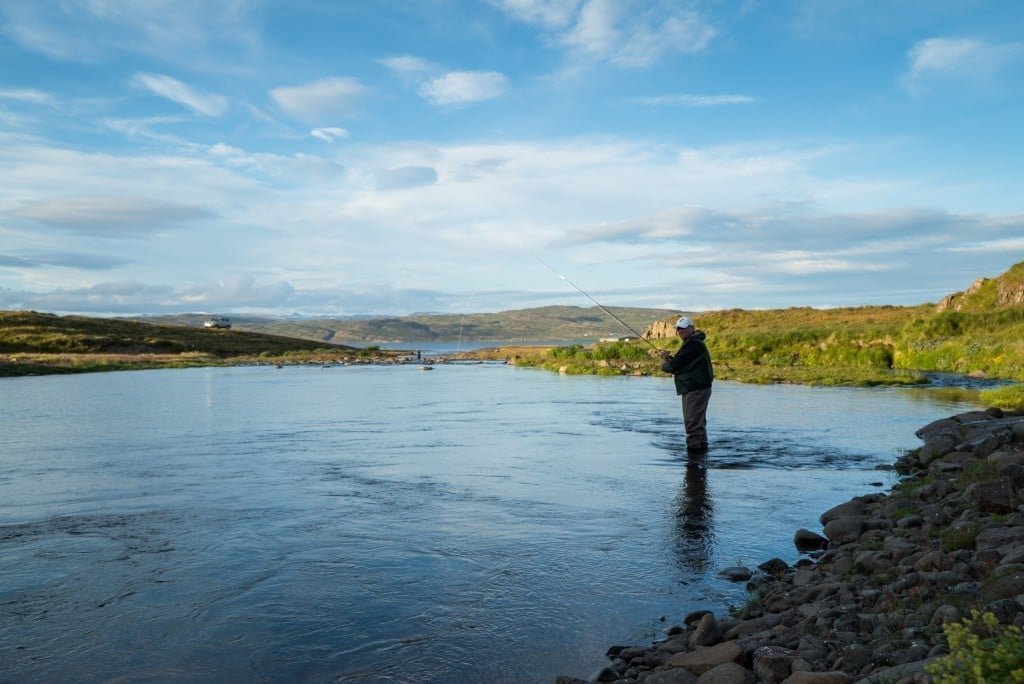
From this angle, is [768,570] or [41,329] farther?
[41,329]

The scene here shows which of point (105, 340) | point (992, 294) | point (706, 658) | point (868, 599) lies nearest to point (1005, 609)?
point (868, 599)

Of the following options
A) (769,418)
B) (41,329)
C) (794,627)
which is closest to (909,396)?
(769,418)

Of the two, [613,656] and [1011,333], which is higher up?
[1011,333]

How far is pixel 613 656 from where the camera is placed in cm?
679

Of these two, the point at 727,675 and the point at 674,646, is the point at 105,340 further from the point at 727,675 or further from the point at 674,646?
the point at 727,675

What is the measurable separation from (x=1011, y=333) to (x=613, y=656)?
41182mm

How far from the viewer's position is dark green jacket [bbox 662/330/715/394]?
15195mm

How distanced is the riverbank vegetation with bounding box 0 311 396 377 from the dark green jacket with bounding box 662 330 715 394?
178ft

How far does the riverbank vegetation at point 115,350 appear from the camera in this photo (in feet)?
207

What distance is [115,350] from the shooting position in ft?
267

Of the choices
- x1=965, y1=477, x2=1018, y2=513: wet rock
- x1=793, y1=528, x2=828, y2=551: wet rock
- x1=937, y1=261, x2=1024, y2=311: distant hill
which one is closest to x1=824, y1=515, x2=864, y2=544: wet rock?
x1=793, y1=528, x2=828, y2=551: wet rock

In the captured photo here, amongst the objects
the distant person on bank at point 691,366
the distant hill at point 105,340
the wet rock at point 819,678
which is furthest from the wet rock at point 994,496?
the distant hill at point 105,340

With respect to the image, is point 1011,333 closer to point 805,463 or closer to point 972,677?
point 805,463

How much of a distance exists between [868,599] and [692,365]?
8.70m
